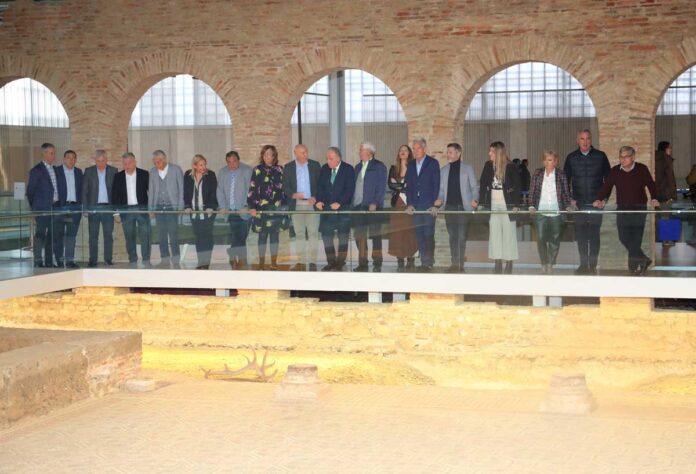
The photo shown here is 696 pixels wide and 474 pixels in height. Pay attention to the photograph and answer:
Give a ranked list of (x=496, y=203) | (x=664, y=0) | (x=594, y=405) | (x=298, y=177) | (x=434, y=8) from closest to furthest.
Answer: (x=594, y=405) → (x=496, y=203) → (x=298, y=177) → (x=664, y=0) → (x=434, y=8)

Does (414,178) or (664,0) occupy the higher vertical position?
(664,0)

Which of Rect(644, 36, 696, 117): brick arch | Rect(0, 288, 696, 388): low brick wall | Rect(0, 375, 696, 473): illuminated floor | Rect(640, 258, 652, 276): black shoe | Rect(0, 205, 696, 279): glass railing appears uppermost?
Rect(644, 36, 696, 117): brick arch

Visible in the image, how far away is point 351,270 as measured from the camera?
12992mm

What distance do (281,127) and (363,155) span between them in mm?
4194

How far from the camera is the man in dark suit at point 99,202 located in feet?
44.8

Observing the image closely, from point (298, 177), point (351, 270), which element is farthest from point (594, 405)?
point (298, 177)

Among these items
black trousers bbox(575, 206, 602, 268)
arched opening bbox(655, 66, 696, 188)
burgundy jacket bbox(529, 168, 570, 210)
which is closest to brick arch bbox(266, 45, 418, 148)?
burgundy jacket bbox(529, 168, 570, 210)

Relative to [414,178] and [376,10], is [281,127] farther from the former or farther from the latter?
[414,178]

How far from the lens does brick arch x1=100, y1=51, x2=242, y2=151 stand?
16469mm

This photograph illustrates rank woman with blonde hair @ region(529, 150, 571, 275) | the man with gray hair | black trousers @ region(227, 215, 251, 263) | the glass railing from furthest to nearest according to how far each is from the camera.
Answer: the man with gray hair
black trousers @ region(227, 215, 251, 263)
woman with blonde hair @ region(529, 150, 571, 275)
the glass railing

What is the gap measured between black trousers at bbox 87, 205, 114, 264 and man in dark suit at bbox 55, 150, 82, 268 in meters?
0.18

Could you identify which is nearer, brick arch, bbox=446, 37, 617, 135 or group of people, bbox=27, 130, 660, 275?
group of people, bbox=27, 130, 660, 275

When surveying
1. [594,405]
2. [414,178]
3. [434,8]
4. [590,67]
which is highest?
[434,8]

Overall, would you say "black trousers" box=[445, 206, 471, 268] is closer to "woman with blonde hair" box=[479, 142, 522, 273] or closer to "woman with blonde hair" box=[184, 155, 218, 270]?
"woman with blonde hair" box=[479, 142, 522, 273]
